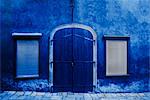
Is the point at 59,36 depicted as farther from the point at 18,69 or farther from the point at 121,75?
the point at 121,75

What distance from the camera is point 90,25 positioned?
1103cm

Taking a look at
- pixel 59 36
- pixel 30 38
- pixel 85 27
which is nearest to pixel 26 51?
pixel 30 38

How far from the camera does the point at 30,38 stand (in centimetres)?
1073

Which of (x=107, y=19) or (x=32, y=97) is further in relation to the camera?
(x=107, y=19)

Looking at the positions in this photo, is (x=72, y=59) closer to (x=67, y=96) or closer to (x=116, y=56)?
(x=67, y=96)

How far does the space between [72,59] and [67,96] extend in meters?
1.44

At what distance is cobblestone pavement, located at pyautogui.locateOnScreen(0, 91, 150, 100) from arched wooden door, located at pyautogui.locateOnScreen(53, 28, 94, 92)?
0.38 m

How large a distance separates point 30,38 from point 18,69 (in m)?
1.23

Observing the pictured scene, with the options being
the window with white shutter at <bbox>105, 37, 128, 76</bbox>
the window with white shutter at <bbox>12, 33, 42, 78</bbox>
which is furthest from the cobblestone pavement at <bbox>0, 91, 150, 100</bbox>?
the window with white shutter at <bbox>105, 37, 128, 76</bbox>

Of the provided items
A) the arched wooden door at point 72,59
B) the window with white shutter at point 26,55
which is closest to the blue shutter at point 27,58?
the window with white shutter at point 26,55

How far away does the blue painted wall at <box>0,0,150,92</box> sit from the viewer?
35.3ft

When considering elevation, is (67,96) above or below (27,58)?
below

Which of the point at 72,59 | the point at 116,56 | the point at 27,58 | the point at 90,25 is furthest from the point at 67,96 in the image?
the point at 90,25

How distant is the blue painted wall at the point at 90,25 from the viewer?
10.8m
